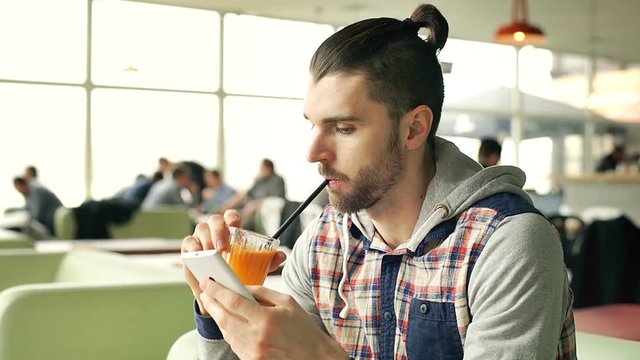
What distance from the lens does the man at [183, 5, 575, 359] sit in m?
1.14

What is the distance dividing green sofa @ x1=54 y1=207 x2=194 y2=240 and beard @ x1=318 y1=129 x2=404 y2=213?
535 centimetres

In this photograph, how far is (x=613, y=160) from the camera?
428 inches

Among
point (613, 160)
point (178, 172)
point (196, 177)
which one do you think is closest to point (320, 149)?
point (178, 172)

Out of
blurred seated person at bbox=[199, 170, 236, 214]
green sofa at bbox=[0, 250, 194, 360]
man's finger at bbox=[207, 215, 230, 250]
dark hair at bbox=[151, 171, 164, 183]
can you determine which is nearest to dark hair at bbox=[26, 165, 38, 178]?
dark hair at bbox=[151, 171, 164, 183]

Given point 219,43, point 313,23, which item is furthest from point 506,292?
point 219,43

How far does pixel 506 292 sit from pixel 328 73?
451mm

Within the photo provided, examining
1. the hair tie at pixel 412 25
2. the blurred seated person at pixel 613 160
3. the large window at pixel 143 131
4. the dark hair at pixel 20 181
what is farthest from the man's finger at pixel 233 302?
the blurred seated person at pixel 613 160

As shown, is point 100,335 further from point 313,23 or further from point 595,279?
point 313,23

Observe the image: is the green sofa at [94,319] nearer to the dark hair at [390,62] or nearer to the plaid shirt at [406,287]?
the plaid shirt at [406,287]

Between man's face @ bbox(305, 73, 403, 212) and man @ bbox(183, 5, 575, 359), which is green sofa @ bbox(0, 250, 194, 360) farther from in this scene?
man's face @ bbox(305, 73, 403, 212)

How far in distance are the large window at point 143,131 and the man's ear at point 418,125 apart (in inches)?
363

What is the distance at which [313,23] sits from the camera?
400 inches

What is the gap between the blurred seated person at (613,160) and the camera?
10.8 meters

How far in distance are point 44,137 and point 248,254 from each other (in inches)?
360
